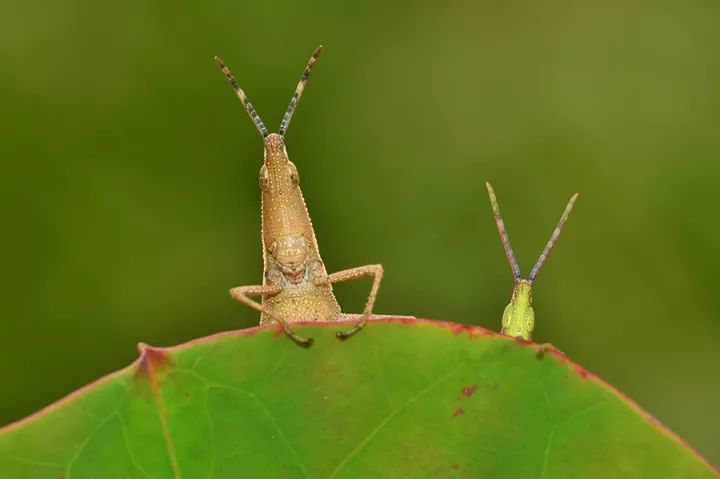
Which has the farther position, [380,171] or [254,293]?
[380,171]

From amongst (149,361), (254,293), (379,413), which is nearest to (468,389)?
(379,413)

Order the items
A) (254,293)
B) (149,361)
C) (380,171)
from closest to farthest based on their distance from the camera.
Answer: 1. (149,361)
2. (254,293)
3. (380,171)

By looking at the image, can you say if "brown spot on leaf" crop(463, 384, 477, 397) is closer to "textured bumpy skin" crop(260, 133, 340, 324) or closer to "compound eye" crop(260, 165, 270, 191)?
"textured bumpy skin" crop(260, 133, 340, 324)

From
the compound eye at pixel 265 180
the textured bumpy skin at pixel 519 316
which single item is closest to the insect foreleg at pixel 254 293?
the compound eye at pixel 265 180

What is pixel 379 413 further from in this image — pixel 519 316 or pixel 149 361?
pixel 519 316

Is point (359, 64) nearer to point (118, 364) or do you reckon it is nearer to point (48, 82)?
point (48, 82)

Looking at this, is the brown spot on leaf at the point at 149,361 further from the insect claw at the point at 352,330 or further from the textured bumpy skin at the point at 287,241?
the textured bumpy skin at the point at 287,241

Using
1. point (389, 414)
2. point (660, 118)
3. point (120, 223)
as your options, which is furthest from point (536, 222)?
point (389, 414)

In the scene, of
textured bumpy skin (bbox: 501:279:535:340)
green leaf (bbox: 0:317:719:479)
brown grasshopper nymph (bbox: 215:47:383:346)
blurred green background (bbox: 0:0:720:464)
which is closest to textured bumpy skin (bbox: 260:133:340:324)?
brown grasshopper nymph (bbox: 215:47:383:346)
